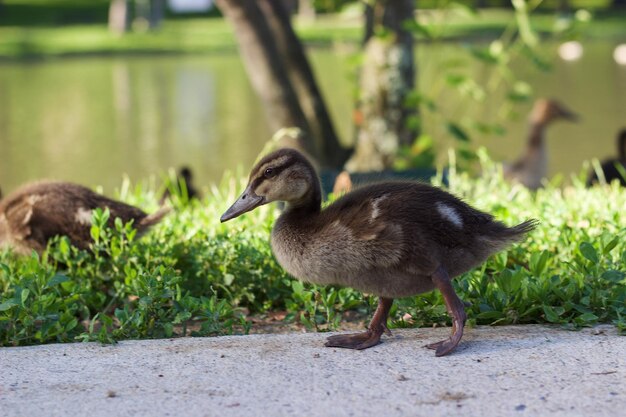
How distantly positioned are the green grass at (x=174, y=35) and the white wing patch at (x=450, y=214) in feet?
87.9

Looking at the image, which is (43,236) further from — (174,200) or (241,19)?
(241,19)

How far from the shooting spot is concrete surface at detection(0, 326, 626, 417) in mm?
3922

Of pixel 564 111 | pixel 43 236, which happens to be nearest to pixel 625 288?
pixel 43 236

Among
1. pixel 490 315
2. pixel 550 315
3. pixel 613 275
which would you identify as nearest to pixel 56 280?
pixel 490 315

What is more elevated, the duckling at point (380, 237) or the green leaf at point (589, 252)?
the duckling at point (380, 237)

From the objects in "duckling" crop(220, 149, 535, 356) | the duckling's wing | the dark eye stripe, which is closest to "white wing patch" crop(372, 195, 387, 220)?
"duckling" crop(220, 149, 535, 356)

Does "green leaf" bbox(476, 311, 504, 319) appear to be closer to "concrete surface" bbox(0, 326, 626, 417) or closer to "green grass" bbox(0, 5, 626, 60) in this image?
"concrete surface" bbox(0, 326, 626, 417)

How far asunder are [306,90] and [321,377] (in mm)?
6569

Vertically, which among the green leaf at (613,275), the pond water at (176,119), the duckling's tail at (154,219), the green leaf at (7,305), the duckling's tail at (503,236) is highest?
the duckling's tail at (503,236)

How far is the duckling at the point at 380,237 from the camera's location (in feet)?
15.0

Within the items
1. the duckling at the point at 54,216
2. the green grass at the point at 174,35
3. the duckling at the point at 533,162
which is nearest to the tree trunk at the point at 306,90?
the duckling at the point at 533,162

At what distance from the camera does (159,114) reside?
19734 mm

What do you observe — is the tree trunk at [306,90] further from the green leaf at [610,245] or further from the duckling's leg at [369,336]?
the duckling's leg at [369,336]

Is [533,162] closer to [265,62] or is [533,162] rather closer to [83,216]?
[265,62]
